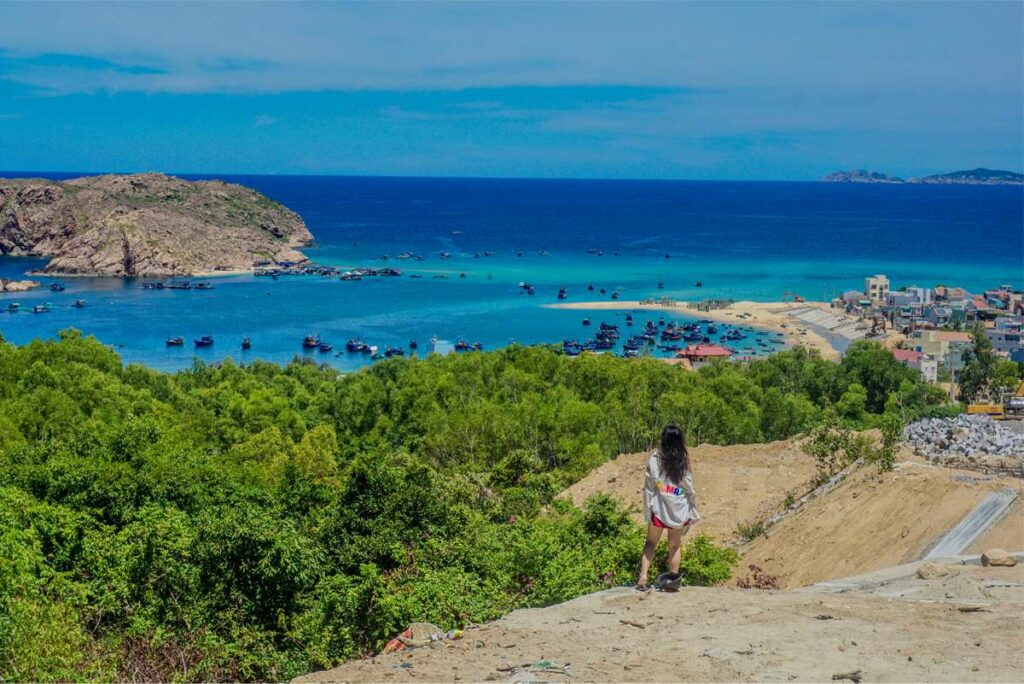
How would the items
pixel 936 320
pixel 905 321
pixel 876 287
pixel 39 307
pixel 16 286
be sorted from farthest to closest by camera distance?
pixel 16 286 < pixel 876 287 < pixel 39 307 < pixel 905 321 < pixel 936 320

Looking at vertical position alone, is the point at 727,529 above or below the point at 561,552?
below

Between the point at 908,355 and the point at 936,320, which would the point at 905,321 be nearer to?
the point at 936,320

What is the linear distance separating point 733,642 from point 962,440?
17.3m

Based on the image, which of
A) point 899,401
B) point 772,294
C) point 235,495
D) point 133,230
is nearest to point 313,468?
→ point 235,495

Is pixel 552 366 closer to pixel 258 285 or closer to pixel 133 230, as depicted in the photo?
pixel 258 285

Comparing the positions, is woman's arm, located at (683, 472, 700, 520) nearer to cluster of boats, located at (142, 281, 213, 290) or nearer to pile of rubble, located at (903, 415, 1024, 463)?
pile of rubble, located at (903, 415, 1024, 463)

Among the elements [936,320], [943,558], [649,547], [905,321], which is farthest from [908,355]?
[649,547]

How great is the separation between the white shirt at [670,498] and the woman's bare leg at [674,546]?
10 cm

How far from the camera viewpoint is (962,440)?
24641mm

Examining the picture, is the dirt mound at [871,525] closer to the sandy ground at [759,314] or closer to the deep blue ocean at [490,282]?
the sandy ground at [759,314]

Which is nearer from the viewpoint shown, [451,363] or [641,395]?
[641,395]

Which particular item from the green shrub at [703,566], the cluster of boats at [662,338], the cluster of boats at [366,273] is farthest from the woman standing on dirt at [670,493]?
the cluster of boats at [366,273]

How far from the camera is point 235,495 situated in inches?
→ 794

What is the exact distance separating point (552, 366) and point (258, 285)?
8463cm
